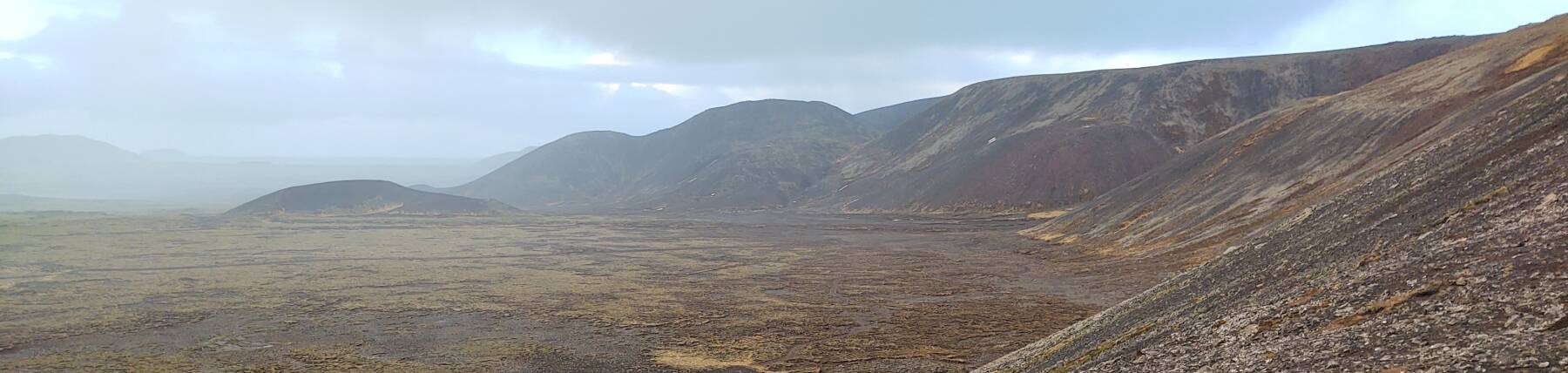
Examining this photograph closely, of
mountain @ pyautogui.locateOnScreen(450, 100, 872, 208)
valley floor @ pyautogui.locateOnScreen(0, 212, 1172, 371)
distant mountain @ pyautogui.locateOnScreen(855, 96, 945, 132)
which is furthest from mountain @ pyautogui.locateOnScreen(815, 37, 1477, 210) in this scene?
distant mountain @ pyautogui.locateOnScreen(855, 96, 945, 132)

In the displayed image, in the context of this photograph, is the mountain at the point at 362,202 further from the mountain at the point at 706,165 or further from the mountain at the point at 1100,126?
the mountain at the point at 1100,126

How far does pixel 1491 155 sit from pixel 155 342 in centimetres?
3270

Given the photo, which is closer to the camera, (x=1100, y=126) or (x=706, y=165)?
(x=1100, y=126)

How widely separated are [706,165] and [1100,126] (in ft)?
257

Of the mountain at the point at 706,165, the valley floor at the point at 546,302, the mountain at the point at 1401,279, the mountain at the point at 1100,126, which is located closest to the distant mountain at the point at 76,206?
the mountain at the point at 706,165

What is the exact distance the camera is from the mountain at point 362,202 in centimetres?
12319

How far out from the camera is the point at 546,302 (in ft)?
115

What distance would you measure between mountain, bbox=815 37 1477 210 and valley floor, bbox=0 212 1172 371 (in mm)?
23203

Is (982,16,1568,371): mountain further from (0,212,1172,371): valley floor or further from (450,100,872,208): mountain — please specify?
(450,100,872,208): mountain

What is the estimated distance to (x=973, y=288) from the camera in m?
36.5

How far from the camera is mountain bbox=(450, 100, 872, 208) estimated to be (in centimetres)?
13975

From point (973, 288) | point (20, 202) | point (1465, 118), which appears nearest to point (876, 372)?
point (973, 288)

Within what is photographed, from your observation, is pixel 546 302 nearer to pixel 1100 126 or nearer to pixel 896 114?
pixel 1100 126

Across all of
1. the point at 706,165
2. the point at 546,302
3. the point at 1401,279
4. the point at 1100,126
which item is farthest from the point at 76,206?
the point at 1401,279
